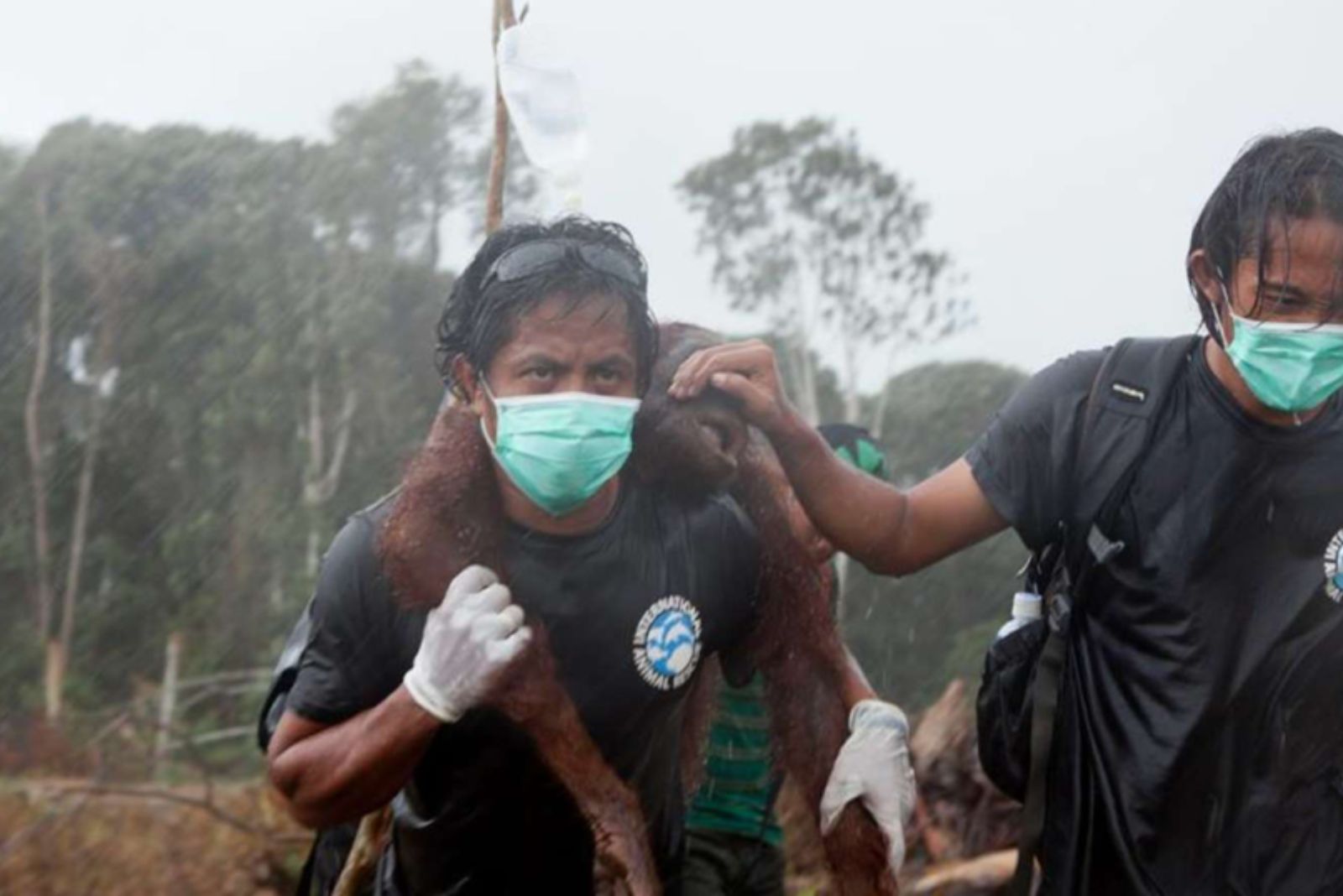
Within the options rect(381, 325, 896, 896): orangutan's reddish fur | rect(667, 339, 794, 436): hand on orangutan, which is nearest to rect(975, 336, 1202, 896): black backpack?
rect(381, 325, 896, 896): orangutan's reddish fur

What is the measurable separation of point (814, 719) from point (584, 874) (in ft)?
1.52

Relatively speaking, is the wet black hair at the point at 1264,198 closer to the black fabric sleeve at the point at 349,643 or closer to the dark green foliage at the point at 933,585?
the black fabric sleeve at the point at 349,643

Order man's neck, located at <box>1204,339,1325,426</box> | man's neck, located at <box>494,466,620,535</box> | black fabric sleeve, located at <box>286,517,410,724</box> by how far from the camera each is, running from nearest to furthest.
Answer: black fabric sleeve, located at <box>286,517,410,724</box>
man's neck, located at <box>1204,339,1325,426</box>
man's neck, located at <box>494,466,620,535</box>

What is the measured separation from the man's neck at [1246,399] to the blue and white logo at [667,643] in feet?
2.89

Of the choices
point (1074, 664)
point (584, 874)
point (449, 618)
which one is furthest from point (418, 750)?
point (1074, 664)

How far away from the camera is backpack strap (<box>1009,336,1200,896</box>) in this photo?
2.70m

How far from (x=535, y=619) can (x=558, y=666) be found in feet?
0.27

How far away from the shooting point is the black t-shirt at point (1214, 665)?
2.63 meters

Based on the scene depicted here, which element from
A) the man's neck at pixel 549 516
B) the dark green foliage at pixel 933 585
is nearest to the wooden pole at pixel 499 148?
the man's neck at pixel 549 516

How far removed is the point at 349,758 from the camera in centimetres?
253

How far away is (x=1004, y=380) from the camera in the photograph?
66.8 feet

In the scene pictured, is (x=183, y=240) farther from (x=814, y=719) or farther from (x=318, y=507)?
(x=814, y=719)

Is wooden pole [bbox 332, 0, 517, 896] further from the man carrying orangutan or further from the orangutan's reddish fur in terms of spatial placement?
the orangutan's reddish fur

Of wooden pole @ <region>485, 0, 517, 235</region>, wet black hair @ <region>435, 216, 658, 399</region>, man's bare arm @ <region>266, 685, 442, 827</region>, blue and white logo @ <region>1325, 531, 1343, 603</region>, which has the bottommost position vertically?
man's bare arm @ <region>266, 685, 442, 827</region>
